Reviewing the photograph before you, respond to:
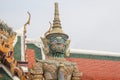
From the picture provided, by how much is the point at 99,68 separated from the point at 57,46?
662 centimetres

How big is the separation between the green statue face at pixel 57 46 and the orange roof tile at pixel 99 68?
19.4ft

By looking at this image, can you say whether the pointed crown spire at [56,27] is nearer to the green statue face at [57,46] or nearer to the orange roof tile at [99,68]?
the green statue face at [57,46]

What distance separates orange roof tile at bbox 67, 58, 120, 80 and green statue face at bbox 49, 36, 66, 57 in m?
5.92

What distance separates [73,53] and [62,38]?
20.3ft

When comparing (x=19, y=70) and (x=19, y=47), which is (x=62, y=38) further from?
(x=19, y=47)

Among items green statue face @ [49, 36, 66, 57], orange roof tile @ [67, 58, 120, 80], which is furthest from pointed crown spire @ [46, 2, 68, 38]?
orange roof tile @ [67, 58, 120, 80]

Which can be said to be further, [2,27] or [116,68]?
[116,68]

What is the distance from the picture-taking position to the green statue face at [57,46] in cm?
816

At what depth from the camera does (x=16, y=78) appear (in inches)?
456

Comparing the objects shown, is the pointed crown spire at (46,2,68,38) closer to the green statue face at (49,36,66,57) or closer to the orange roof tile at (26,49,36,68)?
the green statue face at (49,36,66,57)

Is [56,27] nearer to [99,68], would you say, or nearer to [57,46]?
[57,46]

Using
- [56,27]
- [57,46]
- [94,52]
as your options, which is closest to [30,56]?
[94,52]

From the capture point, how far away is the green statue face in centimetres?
816

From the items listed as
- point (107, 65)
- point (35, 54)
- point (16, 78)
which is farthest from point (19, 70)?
point (107, 65)
